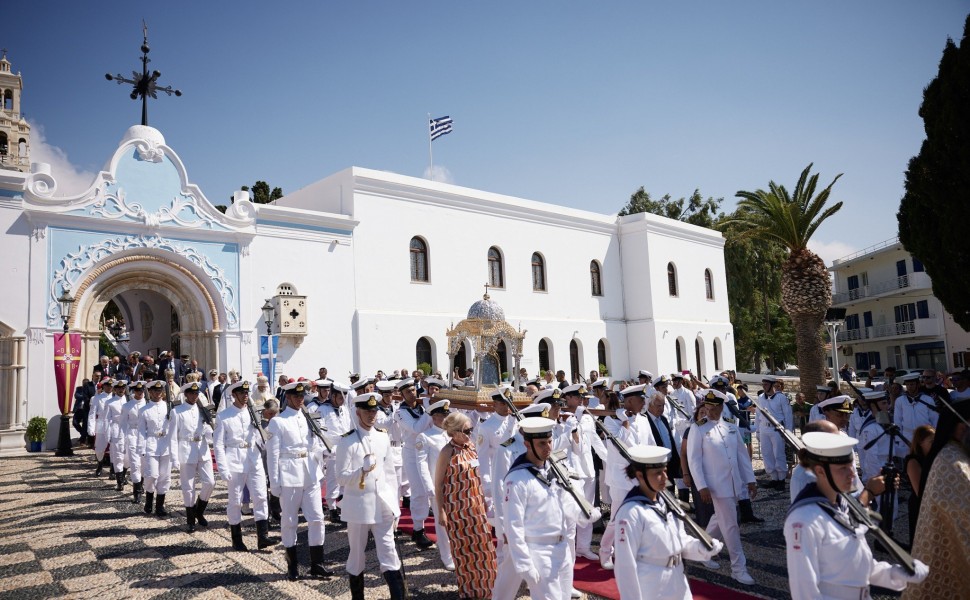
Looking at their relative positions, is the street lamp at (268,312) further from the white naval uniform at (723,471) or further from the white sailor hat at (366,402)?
the white naval uniform at (723,471)

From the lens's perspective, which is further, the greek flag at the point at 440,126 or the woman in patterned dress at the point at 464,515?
the greek flag at the point at 440,126

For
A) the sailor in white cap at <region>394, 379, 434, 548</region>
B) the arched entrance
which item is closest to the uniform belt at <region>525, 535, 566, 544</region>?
the sailor in white cap at <region>394, 379, 434, 548</region>

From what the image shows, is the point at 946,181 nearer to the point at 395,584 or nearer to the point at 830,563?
the point at 830,563

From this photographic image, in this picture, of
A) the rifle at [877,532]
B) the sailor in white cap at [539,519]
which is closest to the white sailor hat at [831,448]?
the rifle at [877,532]

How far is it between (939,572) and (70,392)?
17488 millimetres

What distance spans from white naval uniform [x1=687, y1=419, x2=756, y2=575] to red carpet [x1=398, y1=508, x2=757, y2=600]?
14.0 inches

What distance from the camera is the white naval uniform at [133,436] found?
10633mm

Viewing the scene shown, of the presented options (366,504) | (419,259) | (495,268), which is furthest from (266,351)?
(366,504)

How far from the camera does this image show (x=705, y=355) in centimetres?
3219

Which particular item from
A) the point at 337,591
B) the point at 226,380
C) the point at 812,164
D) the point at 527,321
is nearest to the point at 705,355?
the point at 527,321

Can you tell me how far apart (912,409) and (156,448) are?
37.6 ft

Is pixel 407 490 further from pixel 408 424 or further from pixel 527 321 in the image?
pixel 527 321

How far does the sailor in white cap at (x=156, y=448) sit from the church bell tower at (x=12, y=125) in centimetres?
5368

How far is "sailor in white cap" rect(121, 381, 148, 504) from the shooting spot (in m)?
10.6
